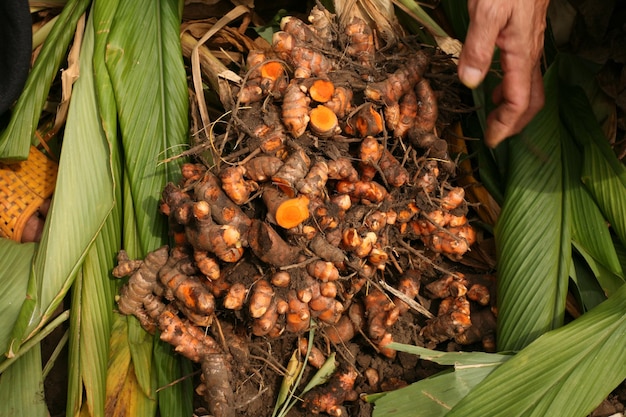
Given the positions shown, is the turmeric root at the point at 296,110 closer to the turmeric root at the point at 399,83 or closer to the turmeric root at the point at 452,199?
the turmeric root at the point at 399,83

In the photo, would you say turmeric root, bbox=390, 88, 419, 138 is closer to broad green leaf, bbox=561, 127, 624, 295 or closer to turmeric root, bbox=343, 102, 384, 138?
turmeric root, bbox=343, 102, 384, 138

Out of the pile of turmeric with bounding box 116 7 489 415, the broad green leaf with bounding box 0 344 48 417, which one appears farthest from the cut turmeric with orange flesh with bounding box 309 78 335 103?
the broad green leaf with bounding box 0 344 48 417

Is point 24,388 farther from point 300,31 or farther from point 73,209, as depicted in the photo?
point 300,31

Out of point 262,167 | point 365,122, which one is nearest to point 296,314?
point 262,167

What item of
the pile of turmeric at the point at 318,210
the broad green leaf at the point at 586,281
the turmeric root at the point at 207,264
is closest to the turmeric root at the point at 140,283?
the pile of turmeric at the point at 318,210

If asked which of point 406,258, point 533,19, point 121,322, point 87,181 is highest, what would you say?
point 533,19

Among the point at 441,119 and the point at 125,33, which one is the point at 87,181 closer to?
the point at 125,33

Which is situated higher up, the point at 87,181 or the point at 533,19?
the point at 533,19

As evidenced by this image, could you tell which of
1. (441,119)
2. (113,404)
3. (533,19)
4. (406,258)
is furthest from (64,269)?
(533,19)
